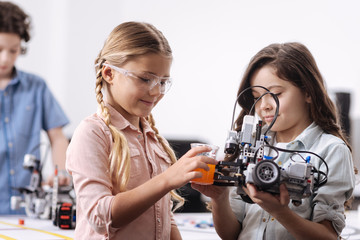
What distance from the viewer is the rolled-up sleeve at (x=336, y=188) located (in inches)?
63.1

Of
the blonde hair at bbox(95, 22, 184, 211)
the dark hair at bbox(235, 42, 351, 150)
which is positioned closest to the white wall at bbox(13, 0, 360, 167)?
the dark hair at bbox(235, 42, 351, 150)

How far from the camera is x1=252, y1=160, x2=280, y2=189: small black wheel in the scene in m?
1.38

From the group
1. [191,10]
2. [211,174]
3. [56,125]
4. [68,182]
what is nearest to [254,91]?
[211,174]

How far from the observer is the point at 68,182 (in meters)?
2.74

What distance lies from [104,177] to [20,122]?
2216mm

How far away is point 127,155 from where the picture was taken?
1515 mm

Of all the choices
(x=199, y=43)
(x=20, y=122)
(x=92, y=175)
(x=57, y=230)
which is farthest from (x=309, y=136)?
(x=199, y=43)

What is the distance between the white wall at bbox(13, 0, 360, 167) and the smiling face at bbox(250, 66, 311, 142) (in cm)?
314

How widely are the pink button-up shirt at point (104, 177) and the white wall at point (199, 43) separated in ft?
11.6

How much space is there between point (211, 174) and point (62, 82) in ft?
14.8

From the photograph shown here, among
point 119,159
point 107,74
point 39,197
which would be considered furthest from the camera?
point 39,197

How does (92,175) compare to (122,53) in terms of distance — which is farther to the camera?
(122,53)

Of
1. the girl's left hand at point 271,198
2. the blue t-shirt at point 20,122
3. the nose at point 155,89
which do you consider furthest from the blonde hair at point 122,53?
the blue t-shirt at point 20,122

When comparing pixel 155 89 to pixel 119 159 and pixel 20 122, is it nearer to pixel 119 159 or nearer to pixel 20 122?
pixel 119 159
